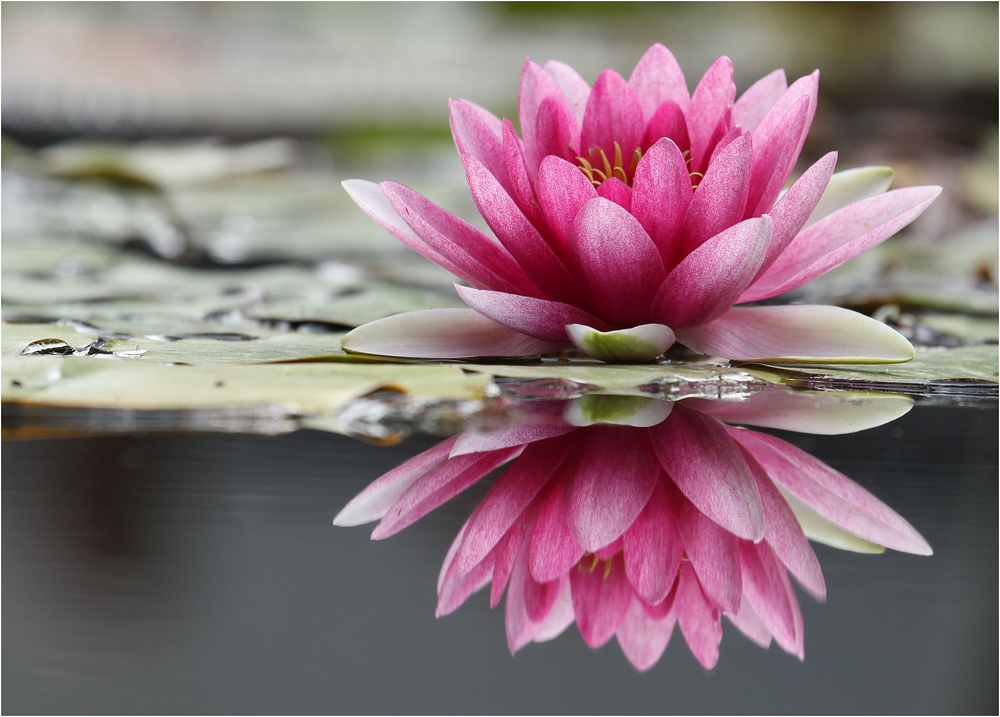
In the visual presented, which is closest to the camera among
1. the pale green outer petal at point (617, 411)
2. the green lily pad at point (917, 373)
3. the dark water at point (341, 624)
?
A: the dark water at point (341, 624)

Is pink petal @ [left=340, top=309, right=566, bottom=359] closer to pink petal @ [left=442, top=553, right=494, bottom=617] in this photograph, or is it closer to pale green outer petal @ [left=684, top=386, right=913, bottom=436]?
pale green outer petal @ [left=684, top=386, right=913, bottom=436]

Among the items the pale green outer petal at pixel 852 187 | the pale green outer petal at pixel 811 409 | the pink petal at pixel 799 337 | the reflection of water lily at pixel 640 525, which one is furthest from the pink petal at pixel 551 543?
the pale green outer petal at pixel 852 187

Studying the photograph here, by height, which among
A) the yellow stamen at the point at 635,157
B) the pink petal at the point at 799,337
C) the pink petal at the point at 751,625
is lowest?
the pink petal at the point at 751,625

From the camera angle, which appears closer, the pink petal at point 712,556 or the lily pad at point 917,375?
the pink petal at point 712,556

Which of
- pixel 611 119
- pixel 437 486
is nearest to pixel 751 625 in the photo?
pixel 437 486

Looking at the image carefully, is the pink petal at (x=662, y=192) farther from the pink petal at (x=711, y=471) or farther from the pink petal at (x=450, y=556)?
the pink petal at (x=450, y=556)

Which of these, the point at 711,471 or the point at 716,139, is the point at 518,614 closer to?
the point at 711,471

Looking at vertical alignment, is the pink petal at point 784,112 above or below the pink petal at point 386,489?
above
